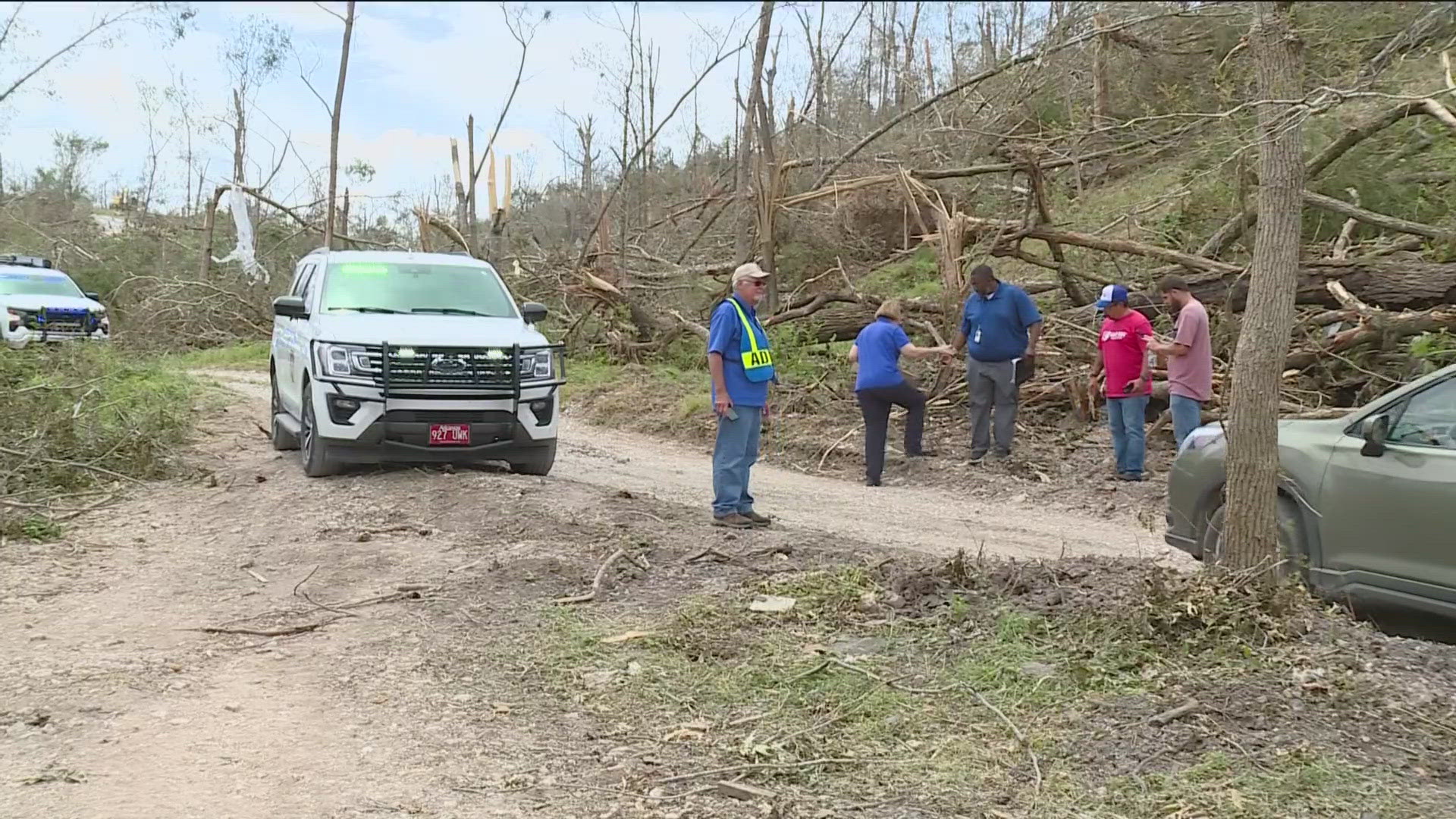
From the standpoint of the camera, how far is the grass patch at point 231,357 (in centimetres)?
2170

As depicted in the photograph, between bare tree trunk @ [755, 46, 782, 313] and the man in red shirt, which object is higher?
bare tree trunk @ [755, 46, 782, 313]

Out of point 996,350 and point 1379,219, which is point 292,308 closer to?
point 996,350

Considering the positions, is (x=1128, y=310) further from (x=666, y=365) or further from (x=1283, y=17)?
(x=666, y=365)

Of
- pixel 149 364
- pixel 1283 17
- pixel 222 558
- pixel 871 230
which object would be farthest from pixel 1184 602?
pixel 871 230

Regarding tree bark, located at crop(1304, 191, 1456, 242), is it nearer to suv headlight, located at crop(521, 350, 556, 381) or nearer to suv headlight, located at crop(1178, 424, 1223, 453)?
suv headlight, located at crop(1178, 424, 1223, 453)

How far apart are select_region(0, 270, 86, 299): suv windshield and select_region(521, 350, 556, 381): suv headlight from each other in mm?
13715

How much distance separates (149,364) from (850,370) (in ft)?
30.8

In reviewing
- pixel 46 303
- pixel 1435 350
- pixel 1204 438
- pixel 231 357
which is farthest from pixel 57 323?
pixel 1435 350

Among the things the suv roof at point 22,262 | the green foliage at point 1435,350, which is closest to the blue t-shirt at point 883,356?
the green foliage at point 1435,350

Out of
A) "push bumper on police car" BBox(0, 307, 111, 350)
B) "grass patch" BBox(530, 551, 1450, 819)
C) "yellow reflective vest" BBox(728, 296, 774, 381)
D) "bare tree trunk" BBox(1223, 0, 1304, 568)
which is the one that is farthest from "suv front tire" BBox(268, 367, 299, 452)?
"bare tree trunk" BBox(1223, 0, 1304, 568)

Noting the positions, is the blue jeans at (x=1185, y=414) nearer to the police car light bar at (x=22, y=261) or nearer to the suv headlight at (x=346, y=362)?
the suv headlight at (x=346, y=362)

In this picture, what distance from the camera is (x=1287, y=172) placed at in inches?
190

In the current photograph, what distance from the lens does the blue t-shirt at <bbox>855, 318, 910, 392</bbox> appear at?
10.5m

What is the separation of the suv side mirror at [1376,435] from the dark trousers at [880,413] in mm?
5091
